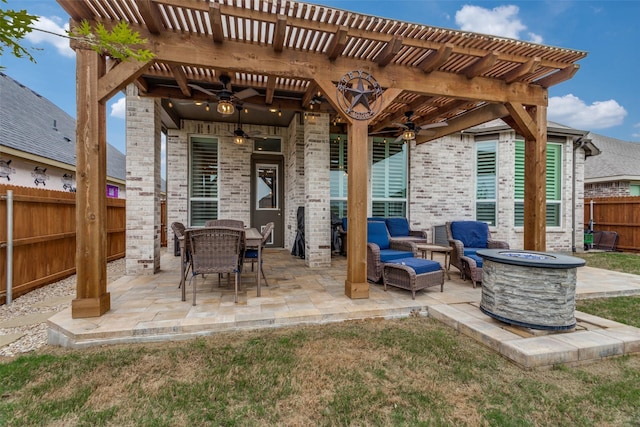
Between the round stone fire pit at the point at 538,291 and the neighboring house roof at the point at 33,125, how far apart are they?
9599 mm

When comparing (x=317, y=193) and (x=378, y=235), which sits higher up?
(x=317, y=193)

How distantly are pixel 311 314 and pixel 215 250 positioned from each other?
4.58 ft

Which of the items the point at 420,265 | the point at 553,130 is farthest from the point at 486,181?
the point at 420,265

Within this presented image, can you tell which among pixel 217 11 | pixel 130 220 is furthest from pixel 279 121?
pixel 217 11

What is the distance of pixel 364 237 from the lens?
378cm

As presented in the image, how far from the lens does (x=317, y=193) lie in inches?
226

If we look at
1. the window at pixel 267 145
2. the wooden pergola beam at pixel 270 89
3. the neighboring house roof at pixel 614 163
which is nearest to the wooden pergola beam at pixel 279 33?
the wooden pergola beam at pixel 270 89

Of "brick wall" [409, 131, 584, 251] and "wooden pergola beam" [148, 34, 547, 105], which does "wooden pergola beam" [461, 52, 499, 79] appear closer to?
"wooden pergola beam" [148, 34, 547, 105]

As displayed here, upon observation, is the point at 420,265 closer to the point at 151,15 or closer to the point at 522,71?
the point at 522,71

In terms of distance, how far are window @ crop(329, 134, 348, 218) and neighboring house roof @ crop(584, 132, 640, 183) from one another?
8581 millimetres

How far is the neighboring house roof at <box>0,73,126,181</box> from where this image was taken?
23.5 ft

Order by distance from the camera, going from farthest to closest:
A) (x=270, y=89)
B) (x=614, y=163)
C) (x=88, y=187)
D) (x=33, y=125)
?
1. (x=614, y=163)
2. (x=33, y=125)
3. (x=270, y=89)
4. (x=88, y=187)

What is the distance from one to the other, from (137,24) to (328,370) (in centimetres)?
394

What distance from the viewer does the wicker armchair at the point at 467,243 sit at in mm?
4574
